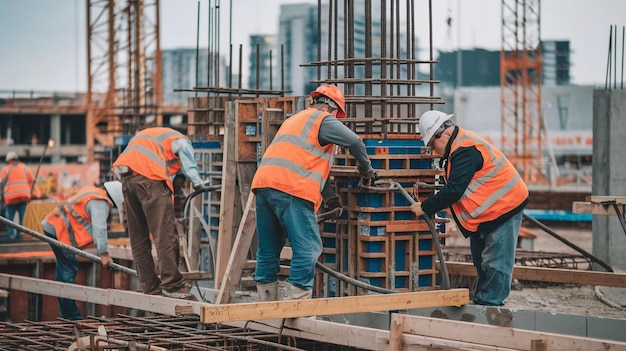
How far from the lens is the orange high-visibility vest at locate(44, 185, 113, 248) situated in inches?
477

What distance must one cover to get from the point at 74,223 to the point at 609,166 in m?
7.58

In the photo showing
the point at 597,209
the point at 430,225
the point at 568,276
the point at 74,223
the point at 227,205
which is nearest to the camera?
the point at 430,225

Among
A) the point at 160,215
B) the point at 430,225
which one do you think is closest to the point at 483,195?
the point at 430,225

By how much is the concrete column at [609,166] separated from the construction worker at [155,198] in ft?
23.3

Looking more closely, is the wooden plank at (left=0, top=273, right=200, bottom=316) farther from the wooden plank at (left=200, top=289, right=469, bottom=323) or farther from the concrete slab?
the concrete slab

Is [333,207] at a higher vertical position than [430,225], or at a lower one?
higher

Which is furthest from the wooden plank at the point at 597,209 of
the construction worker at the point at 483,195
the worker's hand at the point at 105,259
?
the worker's hand at the point at 105,259

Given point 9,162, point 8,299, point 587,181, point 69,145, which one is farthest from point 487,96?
point 8,299

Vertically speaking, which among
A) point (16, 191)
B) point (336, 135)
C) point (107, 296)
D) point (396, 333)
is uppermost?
point (336, 135)

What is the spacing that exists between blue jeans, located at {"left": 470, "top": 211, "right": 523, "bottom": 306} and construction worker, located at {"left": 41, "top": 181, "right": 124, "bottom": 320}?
438 cm

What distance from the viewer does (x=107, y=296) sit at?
402 inches

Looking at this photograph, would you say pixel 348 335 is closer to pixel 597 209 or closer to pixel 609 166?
pixel 597 209

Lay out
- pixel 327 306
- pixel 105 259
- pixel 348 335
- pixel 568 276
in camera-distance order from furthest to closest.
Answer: pixel 105 259, pixel 568 276, pixel 348 335, pixel 327 306

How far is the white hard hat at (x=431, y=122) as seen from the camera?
8438 mm
